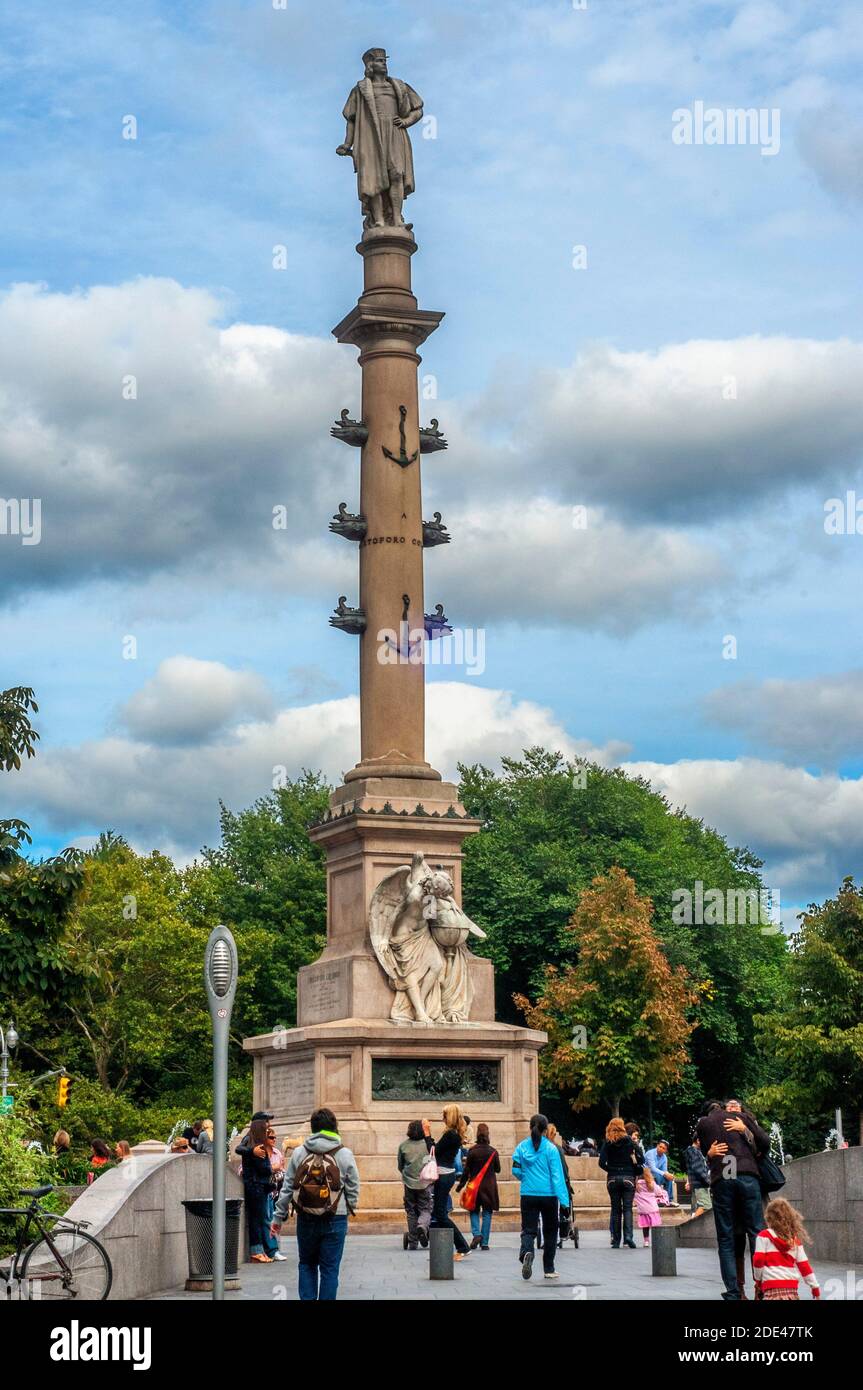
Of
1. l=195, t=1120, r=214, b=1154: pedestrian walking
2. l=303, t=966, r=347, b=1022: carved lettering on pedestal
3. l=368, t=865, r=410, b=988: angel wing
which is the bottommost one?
l=195, t=1120, r=214, b=1154: pedestrian walking

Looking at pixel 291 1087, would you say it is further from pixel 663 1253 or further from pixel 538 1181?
pixel 663 1253

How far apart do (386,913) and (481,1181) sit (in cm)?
875

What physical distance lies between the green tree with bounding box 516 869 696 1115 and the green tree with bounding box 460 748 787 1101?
247cm

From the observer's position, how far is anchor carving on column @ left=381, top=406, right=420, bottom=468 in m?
36.9

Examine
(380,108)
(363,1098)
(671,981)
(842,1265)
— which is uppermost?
(380,108)

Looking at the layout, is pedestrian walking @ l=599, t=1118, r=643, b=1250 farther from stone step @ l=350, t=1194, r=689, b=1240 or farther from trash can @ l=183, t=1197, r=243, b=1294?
trash can @ l=183, t=1197, r=243, b=1294

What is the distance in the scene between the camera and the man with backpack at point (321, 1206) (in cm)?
1702

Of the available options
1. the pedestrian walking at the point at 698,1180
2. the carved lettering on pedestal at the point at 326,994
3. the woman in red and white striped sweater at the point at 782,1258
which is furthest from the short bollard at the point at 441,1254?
the carved lettering on pedestal at the point at 326,994

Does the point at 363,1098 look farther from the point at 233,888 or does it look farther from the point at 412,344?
the point at 233,888

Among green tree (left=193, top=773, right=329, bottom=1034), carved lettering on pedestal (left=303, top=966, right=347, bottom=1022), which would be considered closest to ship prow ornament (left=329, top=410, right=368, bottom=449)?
carved lettering on pedestal (left=303, top=966, right=347, bottom=1022)

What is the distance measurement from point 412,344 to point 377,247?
2.04 meters

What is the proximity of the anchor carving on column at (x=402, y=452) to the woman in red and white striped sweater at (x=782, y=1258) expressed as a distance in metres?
23.1
